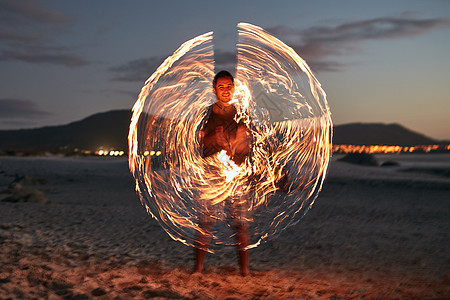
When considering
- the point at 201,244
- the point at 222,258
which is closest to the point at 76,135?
the point at 222,258

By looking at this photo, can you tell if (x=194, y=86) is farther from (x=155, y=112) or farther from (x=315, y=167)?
(x=315, y=167)

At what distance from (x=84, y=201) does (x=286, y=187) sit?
9.75m

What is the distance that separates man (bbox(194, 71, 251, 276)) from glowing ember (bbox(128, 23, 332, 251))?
73mm

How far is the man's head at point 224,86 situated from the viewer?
5055 mm

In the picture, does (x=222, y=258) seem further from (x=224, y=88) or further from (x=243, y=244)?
(x=224, y=88)

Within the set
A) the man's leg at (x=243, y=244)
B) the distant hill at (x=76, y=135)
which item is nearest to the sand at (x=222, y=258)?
the man's leg at (x=243, y=244)

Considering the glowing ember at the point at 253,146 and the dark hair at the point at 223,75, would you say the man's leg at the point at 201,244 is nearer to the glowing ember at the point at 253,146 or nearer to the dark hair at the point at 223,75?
the glowing ember at the point at 253,146

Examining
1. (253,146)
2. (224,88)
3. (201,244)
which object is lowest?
(201,244)

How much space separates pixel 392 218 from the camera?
32.9 feet

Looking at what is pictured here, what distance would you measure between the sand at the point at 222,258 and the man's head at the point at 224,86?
2.08m

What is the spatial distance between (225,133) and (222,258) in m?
2.12

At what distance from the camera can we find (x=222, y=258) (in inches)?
251

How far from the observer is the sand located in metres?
4.80

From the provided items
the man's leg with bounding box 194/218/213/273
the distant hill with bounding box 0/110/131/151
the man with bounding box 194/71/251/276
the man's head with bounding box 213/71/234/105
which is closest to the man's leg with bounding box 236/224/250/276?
the man with bounding box 194/71/251/276
